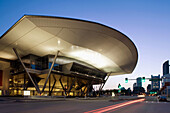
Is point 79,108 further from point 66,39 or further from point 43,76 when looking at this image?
point 43,76

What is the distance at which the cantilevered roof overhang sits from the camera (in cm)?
2517

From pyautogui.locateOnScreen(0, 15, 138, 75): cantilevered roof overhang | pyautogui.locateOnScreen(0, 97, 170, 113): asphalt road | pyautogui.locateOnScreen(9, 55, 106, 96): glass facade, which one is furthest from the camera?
pyautogui.locateOnScreen(9, 55, 106, 96): glass facade

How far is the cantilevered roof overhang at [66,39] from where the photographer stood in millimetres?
25167

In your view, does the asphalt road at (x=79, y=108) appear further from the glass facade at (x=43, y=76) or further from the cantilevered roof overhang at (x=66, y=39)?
the glass facade at (x=43, y=76)

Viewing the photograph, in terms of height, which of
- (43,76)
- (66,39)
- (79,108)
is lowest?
(79,108)

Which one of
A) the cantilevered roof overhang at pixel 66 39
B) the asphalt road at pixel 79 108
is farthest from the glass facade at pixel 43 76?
the asphalt road at pixel 79 108

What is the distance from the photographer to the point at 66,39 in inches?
1192

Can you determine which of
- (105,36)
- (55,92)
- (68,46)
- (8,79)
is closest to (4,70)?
(8,79)

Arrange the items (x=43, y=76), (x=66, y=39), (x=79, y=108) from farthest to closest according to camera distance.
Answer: (x=43, y=76) → (x=66, y=39) → (x=79, y=108)

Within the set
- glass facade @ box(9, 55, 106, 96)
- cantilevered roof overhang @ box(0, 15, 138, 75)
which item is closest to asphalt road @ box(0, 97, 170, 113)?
cantilevered roof overhang @ box(0, 15, 138, 75)

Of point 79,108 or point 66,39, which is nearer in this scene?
point 79,108

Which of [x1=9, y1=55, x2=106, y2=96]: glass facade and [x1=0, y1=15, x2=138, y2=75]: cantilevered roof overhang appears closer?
[x1=0, y1=15, x2=138, y2=75]: cantilevered roof overhang

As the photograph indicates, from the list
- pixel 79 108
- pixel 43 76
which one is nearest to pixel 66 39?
pixel 43 76

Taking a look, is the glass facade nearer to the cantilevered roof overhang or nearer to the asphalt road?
the cantilevered roof overhang
